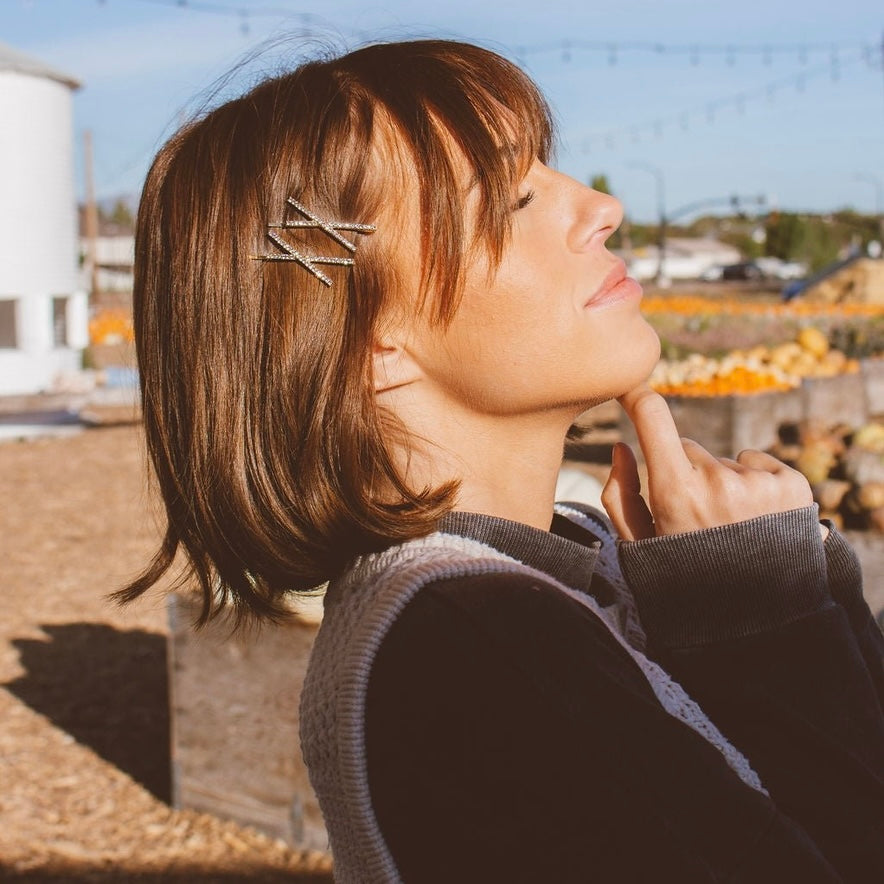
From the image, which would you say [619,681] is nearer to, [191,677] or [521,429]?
[521,429]

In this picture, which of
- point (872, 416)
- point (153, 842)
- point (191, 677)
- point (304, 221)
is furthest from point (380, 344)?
point (872, 416)

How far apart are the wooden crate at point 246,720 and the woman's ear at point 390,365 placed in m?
2.30

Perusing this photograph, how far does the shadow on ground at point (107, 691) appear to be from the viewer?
475 centimetres

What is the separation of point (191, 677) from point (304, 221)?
283 centimetres

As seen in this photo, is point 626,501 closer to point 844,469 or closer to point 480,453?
point 480,453

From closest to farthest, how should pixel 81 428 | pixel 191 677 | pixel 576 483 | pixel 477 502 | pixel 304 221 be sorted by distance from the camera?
pixel 304 221
pixel 477 502
pixel 191 677
pixel 576 483
pixel 81 428

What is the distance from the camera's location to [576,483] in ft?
14.8

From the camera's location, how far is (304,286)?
120 cm

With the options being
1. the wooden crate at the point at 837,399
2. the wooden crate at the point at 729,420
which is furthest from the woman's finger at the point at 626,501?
the wooden crate at the point at 837,399

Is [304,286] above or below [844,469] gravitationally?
above

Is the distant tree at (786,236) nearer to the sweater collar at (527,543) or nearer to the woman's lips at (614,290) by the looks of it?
the woman's lips at (614,290)

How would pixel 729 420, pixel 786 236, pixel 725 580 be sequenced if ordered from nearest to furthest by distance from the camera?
pixel 725 580 → pixel 729 420 → pixel 786 236

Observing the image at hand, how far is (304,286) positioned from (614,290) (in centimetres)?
33

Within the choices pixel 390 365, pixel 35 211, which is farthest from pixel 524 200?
pixel 35 211
